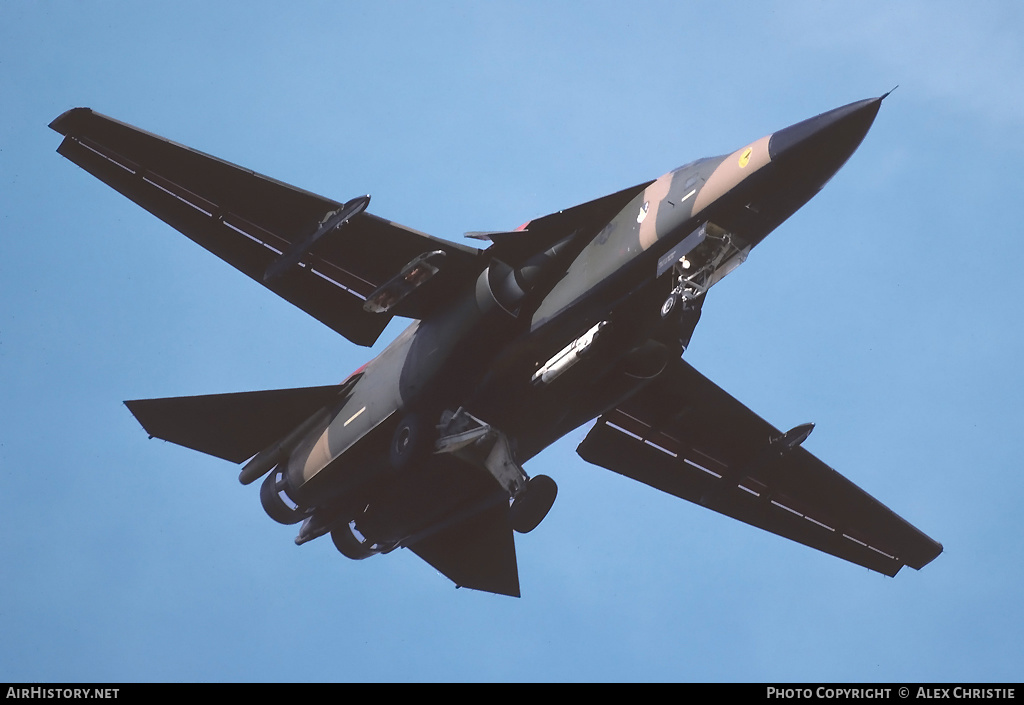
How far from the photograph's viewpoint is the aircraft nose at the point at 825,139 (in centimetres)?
2003

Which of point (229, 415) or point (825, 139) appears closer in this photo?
point (825, 139)

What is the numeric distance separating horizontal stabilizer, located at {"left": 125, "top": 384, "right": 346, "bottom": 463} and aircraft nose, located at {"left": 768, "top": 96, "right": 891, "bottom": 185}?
9952 mm

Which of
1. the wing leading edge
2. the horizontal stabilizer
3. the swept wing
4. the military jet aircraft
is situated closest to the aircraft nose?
the military jet aircraft

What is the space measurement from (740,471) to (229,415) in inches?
412

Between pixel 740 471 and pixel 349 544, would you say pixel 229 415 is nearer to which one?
pixel 349 544

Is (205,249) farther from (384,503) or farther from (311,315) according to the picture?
(384,503)

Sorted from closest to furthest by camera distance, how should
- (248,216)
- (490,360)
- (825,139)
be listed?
1. (825,139)
2. (490,360)
3. (248,216)

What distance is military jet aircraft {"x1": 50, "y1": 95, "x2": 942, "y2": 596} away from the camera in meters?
21.7

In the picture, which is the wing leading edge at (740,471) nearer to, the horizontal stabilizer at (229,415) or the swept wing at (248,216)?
the swept wing at (248,216)

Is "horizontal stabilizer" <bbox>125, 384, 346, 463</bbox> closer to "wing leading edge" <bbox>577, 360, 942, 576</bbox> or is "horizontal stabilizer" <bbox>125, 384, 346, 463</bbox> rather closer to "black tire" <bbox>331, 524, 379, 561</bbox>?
"black tire" <bbox>331, 524, 379, 561</bbox>

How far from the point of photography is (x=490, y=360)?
23.4 meters

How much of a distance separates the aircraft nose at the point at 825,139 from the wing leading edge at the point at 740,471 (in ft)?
21.5

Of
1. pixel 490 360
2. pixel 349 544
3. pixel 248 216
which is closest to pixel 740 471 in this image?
pixel 490 360

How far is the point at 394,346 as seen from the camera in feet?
82.6
